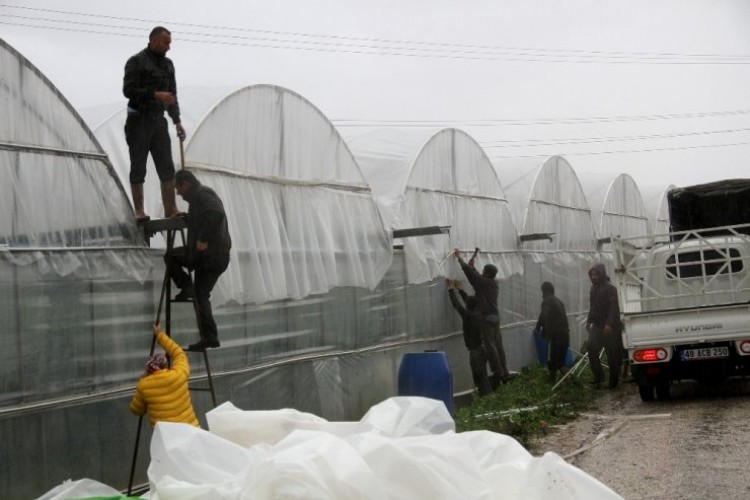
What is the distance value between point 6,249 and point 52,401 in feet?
4.27

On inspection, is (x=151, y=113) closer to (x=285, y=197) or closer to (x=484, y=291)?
(x=285, y=197)

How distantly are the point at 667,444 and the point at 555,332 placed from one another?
6.54 m

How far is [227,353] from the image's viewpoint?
34.0ft

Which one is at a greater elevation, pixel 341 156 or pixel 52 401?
pixel 341 156

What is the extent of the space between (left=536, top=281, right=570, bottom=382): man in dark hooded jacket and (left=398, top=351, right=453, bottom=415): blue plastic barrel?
15.6 feet

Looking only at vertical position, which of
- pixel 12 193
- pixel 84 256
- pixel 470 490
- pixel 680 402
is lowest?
pixel 680 402

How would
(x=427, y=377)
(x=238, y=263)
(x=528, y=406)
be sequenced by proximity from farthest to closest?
(x=528, y=406) → (x=427, y=377) → (x=238, y=263)

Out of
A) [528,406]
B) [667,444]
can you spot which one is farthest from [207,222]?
[528,406]

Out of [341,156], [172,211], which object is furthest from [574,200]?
[172,211]

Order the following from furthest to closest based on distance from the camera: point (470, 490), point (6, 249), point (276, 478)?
point (6, 249)
point (470, 490)
point (276, 478)

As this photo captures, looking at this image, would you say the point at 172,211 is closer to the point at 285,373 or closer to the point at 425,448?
the point at 285,373

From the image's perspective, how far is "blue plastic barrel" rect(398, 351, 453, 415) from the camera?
39.8ft

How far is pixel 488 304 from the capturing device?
15859mm

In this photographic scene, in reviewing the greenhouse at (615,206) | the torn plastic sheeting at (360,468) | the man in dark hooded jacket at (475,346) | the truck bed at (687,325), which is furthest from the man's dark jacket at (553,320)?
the torn plastic sheeting at (360,468)
